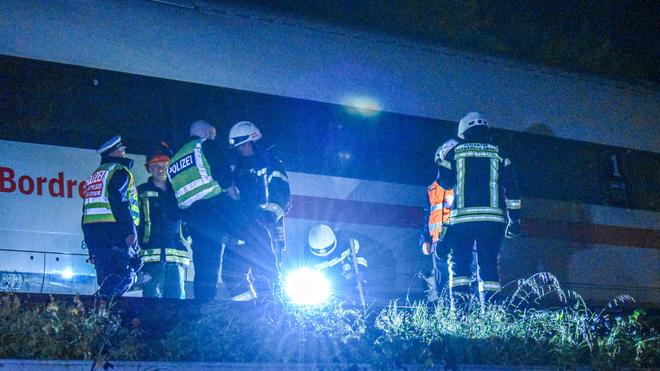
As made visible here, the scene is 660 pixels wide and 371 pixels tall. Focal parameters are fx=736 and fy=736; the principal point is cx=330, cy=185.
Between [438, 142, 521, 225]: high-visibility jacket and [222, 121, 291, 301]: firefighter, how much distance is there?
1.31 metres

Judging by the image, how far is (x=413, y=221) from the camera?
7098mm

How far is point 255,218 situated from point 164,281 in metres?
0.91

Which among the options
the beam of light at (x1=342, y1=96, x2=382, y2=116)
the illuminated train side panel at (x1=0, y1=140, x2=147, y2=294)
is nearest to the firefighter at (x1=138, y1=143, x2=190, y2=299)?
the illuminated train side panel at (x1=0, y1=140, x2=147, y2=294)

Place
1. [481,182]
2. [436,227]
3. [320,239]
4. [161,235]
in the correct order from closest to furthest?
[481,182] → [161,235] → [320,239] → [436,227]

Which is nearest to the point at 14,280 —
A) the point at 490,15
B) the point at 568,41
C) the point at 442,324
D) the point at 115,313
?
the point at 115,313

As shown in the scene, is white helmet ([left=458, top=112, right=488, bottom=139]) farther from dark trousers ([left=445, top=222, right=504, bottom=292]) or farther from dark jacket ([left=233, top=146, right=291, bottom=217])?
dark jacket ([left=233, top=146, right=291, bottom=217])

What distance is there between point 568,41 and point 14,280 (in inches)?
228

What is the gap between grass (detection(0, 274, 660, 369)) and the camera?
3.45 m

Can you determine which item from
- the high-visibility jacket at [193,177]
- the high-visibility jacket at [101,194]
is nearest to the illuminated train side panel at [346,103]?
the high-visibility jacket at [101,194]

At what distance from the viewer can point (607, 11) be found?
767 centimetres

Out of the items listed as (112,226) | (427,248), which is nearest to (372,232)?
(427,248)

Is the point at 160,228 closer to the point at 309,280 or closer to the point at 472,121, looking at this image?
the point at 309,280

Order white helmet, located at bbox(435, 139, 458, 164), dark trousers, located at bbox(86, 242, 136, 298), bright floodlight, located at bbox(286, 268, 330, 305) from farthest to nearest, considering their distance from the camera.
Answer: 1. white helmet, located at bbox(435, 139, 458, 164)
2. bright floodlight, located at bbox(286, 268, 330, 305)
3. dark trousers, located at bbox(86, 242, 136, 298)

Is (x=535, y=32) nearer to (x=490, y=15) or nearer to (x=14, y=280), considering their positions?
(x=490, y=15)
